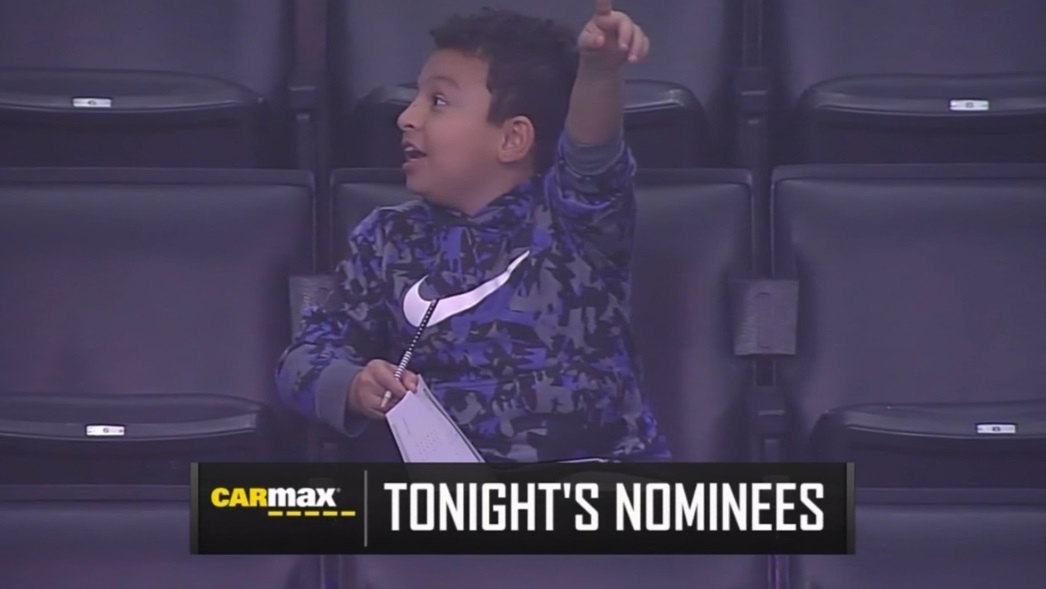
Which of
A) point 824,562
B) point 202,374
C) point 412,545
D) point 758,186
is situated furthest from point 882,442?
point 202,374

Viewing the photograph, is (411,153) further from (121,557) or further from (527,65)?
(121,557)

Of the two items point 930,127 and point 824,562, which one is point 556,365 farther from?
point 930,127

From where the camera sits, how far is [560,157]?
994 mm

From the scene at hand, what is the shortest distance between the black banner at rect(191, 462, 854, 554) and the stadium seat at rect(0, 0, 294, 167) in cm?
27

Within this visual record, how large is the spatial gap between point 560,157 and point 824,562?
13.7 inches

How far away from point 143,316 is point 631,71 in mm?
412

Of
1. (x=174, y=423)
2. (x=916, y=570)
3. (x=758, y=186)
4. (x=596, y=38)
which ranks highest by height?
(x=596, y=38)

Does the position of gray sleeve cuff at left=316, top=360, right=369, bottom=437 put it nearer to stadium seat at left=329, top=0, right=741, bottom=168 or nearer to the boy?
the boy

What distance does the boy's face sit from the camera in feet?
3.32

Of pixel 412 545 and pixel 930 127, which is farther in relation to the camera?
pixel 930 127

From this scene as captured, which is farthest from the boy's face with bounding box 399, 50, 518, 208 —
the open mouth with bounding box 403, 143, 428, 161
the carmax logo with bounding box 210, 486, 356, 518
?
the carmax logo with bounding box 210, 486, 356, 518

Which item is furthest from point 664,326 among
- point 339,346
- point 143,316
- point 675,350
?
point 143,316

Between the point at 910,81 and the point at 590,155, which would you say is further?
the point at 910,81

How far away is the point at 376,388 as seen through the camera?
39.1 inches
